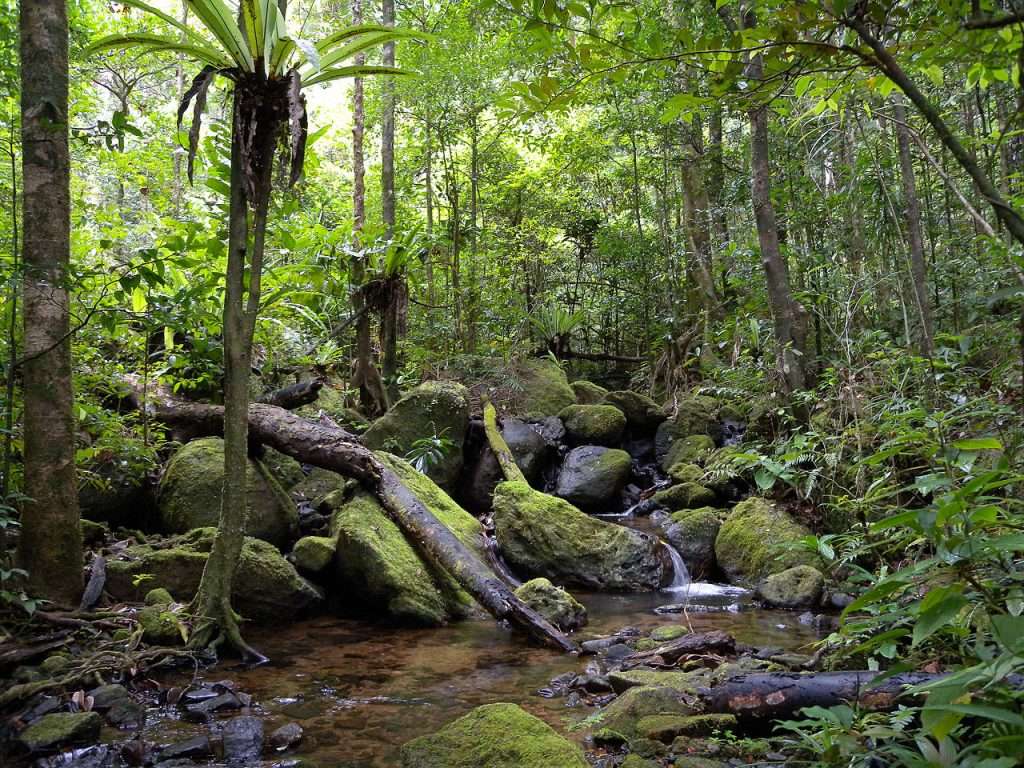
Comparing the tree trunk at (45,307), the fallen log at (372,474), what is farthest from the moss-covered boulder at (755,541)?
the tree trunk at (45,307)

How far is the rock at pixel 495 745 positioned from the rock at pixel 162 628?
2.07 m

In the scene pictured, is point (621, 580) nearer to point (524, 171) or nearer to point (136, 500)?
point (136, 500)

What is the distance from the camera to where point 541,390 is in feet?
39.3

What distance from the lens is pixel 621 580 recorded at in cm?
678

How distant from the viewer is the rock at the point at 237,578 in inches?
203

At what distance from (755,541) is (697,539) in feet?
2.35

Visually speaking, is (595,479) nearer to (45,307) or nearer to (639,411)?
(639,411)

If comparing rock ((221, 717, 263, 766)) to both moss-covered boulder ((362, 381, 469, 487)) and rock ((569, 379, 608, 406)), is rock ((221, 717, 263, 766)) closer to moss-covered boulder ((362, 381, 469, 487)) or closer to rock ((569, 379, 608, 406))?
moss-covered boulder ((362, 381, 469, 487))

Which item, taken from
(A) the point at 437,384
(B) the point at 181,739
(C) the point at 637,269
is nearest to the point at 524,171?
(C) the point at 637,269

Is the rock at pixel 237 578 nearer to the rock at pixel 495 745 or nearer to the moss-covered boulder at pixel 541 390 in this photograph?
the rock at pixel 495 745

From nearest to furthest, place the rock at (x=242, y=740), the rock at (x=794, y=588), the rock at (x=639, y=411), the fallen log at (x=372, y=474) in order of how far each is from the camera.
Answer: the rock at (x=242, y=740), the fallen log at (x=372, y=474), the rock at (x=794, y=588), the rock at (x=639, y=411)

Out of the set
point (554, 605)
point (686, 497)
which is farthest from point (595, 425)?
point (554, 605)

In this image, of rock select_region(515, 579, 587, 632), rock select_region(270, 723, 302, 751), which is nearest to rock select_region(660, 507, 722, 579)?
rock select_region(515, 579, 587, 632)

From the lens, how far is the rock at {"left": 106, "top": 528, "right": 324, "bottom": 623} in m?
5.15
